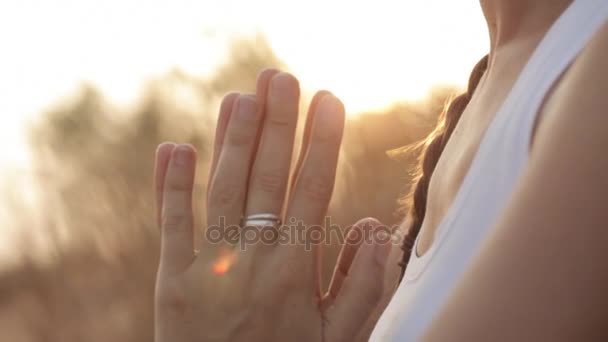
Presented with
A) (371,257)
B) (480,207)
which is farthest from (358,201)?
(480,207)

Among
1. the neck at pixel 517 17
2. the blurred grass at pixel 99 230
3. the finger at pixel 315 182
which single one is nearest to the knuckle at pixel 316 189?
the finger at pixel 315 182

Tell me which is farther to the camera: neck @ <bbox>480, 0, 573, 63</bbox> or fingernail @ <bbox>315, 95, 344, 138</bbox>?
fingernail @ <bbox>315, 95, 344, 138</bbox>

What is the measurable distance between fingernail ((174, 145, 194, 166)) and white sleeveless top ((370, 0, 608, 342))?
0.54m

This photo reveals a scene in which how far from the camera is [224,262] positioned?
1241mm

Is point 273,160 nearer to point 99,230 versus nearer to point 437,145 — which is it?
point 437,145

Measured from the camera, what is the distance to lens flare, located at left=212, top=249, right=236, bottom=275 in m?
1.23

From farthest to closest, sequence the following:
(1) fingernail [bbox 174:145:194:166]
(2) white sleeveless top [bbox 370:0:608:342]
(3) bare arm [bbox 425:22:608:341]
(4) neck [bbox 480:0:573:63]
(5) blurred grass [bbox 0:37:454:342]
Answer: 1. (5) blurred grass [bbox 0:37:454:342]
2. (1) fingernail [bbox 174:145:194:166]
3. (4) neck [bbox 480:0:573:63]
4. (2) white sleeveless top [bbox 370:0:608:342]
5. (3) bare arm [bbox 425:22:608:341]

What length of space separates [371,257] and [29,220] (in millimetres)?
6296

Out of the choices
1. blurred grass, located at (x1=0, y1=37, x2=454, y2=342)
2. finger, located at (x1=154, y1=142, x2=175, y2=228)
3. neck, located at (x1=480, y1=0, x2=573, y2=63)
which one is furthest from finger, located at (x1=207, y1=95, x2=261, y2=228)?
blurred grass, located at (x1=0, y1=37, x2=454, y2=342)

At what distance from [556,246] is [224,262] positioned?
2.57 ft

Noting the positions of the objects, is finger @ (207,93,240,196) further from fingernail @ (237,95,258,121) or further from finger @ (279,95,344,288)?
finger @ (279,95,344,288)

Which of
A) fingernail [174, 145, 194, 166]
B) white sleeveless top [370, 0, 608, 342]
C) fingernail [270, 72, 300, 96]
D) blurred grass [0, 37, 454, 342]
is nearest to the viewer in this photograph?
white sleeveless top [370, 0, 608, 342]

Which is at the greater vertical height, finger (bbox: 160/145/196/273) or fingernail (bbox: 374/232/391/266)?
finger (bbox: 160/145/196/273)

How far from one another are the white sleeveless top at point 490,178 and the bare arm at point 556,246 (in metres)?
0.08
